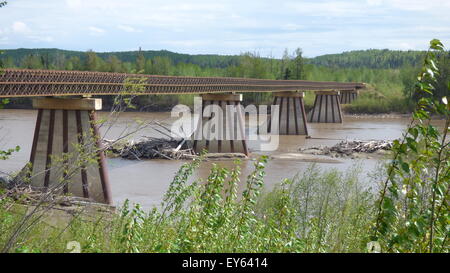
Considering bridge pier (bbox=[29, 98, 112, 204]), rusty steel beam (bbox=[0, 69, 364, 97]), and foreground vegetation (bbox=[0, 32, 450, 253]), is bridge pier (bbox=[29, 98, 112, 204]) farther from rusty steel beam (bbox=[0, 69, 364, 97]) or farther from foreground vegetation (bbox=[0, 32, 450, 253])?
foreground vegetation (bbox=[0, 32, 450, 253])

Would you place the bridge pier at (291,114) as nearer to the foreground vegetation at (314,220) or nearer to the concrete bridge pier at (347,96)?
the concrete bridge pier at (347,96)

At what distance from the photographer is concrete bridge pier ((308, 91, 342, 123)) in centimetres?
7050

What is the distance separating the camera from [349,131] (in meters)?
59.4

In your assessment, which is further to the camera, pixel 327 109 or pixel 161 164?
pixel 327 109

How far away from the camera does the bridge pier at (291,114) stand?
5350 centimetres

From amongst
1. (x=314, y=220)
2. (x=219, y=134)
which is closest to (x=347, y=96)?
(x=219, y=134)

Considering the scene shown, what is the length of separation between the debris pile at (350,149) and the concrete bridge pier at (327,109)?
27.9 meters

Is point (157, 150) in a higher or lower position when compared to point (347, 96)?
lower

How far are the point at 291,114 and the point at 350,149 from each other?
13866 mm

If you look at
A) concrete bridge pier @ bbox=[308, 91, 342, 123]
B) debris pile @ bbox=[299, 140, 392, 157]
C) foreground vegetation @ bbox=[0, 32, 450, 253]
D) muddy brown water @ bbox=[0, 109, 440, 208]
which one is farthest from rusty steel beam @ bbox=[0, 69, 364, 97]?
concrete bridge pier @ bbox=[308, 91, 342, 123]

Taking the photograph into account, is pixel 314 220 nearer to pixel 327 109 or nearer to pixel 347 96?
pixel 327 109

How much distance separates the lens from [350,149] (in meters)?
40.6

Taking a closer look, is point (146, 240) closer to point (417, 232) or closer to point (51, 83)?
point (417, 232)
